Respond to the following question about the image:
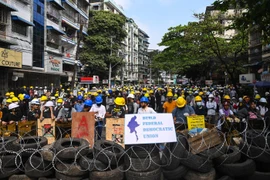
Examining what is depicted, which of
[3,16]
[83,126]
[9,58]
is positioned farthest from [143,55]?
[83,126]

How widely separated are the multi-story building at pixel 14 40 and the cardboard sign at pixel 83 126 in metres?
17.2

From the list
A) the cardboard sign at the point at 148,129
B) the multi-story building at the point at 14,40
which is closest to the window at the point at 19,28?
A: the multi-story building at the point at 14,40

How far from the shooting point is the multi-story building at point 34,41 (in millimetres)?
23500

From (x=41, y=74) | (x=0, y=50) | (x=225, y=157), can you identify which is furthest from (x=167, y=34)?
(x=225, y=157)

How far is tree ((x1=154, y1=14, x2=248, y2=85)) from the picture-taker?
18.3 meters

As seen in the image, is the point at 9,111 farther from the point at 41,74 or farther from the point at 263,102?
the point at 41,74

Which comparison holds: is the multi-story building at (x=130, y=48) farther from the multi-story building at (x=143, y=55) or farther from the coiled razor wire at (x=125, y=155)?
the coiled razor wire at (x=125, y=155)

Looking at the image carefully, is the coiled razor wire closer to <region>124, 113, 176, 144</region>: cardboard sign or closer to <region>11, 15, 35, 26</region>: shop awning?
<region>124, 113, 176, 144</region>: cardboard sign

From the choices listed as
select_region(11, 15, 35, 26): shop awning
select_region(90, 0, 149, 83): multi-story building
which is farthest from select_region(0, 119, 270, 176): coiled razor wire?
select_region(90, 0, 149, 83): multi-story building

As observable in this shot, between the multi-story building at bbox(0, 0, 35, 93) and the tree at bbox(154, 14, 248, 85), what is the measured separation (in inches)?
580

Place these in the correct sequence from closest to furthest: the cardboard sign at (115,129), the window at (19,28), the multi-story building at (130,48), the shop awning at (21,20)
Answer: the cardboard sign at (115,129) → the shop awning at (21,20) → the window at (19,28) → the multi-story building at (130,48)

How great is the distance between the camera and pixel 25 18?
89.6 feet

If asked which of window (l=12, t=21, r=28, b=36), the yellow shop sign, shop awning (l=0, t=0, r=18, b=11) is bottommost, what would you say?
the yellow shop sign

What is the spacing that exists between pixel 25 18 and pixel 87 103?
23467mm
